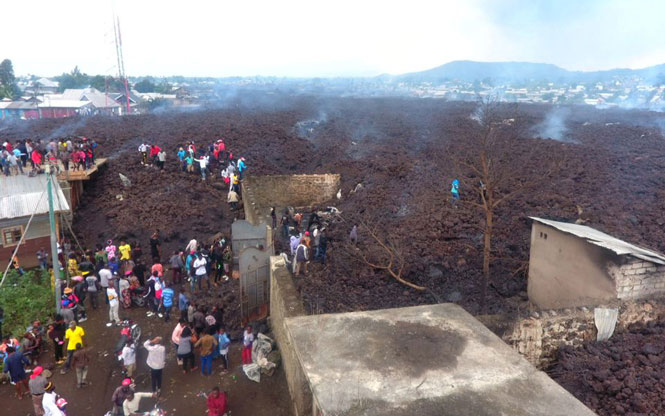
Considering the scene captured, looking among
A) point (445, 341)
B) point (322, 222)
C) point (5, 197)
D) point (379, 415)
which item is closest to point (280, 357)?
point (445, 341)

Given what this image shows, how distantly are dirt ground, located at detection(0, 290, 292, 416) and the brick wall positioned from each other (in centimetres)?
597

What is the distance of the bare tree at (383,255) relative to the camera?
33.8 ft

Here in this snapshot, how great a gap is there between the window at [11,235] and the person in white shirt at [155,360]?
989cm

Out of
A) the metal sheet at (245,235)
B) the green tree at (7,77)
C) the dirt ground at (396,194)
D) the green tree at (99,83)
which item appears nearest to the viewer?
the dirt ground at (396,194)

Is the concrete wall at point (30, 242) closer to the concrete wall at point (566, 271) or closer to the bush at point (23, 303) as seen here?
the bush at point (23, 303)

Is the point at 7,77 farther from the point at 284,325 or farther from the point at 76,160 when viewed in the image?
the point at 284,325

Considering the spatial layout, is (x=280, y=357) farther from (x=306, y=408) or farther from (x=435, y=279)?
(x=435, y=279)

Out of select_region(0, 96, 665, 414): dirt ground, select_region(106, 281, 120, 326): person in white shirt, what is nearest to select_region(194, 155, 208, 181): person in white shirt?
select_region(0, 96, 665, 414): dirt ground

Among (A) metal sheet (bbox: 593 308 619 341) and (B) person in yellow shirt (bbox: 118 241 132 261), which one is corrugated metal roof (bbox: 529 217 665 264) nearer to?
(A) metal sheet (bbox: 593 308 619 341)

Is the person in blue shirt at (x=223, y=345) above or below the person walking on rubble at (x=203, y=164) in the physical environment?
below

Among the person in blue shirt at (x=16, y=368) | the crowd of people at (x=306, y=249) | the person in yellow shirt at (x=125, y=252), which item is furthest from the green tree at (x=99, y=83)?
the person in blue shirt at (x=16, y=368)

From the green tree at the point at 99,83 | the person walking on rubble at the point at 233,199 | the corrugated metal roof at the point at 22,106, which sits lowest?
the person walking on rubble at the point at 233,199

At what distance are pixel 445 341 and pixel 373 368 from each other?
1147 millimetres

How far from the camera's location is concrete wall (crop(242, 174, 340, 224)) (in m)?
20.4
